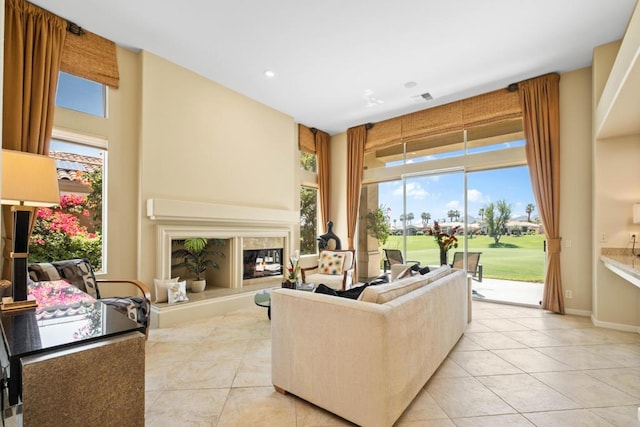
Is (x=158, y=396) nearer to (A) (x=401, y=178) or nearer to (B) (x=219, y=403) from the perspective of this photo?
(B) (x=219, y=403)

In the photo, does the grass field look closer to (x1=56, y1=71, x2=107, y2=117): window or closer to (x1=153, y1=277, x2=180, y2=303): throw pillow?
(x1=153, y1=277, x2=180, y2=303): throw pillow

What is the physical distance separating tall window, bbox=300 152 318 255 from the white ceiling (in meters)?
2.10

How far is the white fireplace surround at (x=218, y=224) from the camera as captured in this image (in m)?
3.98

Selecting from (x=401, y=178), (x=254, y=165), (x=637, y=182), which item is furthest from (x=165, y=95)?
(x=637, y=182)

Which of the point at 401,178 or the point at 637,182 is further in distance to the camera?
the point at 401,178

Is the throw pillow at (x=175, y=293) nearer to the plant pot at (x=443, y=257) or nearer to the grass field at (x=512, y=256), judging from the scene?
the plant pot at (x=443, y=257)

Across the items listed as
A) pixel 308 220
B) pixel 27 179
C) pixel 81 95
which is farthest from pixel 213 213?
pixel 308 220

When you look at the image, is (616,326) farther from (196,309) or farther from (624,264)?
(196,309)

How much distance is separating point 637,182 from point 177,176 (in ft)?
19.3

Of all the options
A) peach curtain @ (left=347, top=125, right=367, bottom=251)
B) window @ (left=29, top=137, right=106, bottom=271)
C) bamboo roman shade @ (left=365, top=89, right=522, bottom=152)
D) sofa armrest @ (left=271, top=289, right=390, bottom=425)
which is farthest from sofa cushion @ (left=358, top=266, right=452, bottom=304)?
peach curtain @ (left=347, top=125, right=367, bottom=251)

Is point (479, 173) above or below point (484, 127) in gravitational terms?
below

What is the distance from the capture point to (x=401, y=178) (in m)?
6.22

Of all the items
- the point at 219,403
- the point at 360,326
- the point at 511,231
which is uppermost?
the point at 511,231

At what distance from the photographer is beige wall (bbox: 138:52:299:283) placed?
3941mm
